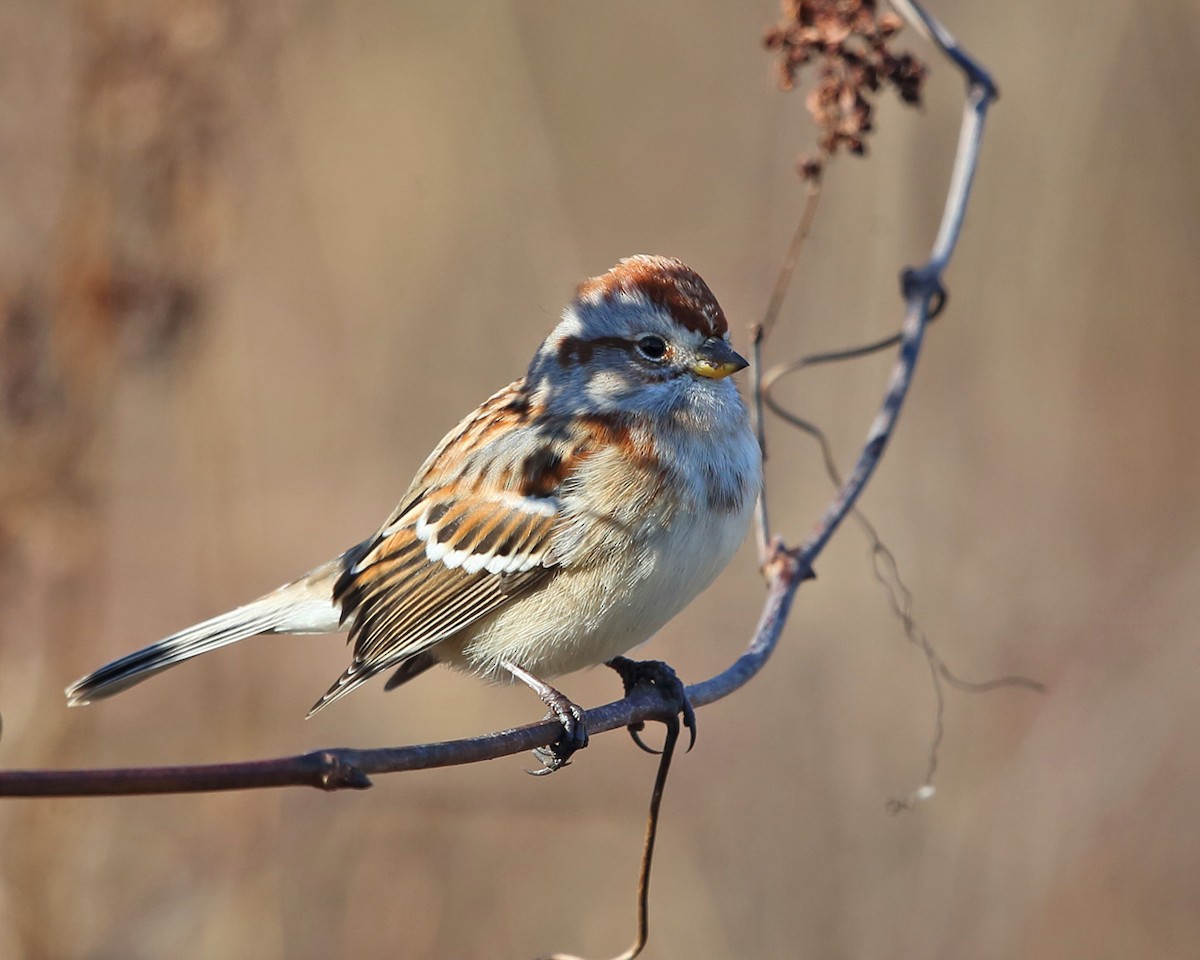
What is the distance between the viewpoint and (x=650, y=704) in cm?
212

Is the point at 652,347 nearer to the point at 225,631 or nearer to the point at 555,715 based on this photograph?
the point at 555,715

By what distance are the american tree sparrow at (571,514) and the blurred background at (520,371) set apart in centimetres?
83

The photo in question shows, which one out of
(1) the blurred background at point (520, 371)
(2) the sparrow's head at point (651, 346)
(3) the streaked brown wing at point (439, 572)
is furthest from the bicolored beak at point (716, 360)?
(1) the blurred background at point (520, 371)

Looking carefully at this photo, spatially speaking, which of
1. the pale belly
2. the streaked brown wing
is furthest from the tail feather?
the pale belly

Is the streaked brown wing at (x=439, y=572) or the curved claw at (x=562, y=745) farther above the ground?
the streaked brown wing at (x=439, y=572)

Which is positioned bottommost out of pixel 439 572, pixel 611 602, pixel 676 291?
pixel 611 602

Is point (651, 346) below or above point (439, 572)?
above

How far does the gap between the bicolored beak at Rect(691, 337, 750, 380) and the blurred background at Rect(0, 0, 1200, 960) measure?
1358 millimetres

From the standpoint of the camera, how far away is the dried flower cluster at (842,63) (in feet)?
8.61

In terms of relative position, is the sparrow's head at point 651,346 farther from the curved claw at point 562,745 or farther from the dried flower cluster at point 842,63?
the curved claw at point 562,745

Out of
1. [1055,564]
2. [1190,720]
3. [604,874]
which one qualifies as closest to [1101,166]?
[1055,564]

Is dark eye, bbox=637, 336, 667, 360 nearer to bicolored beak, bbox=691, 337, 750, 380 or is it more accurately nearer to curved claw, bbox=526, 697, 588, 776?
bicolored beak, bbox=691, 337, 750, 380

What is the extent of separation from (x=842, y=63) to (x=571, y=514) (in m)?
1.07

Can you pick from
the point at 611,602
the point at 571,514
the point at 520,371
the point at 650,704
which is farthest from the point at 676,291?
the point at 520,371
